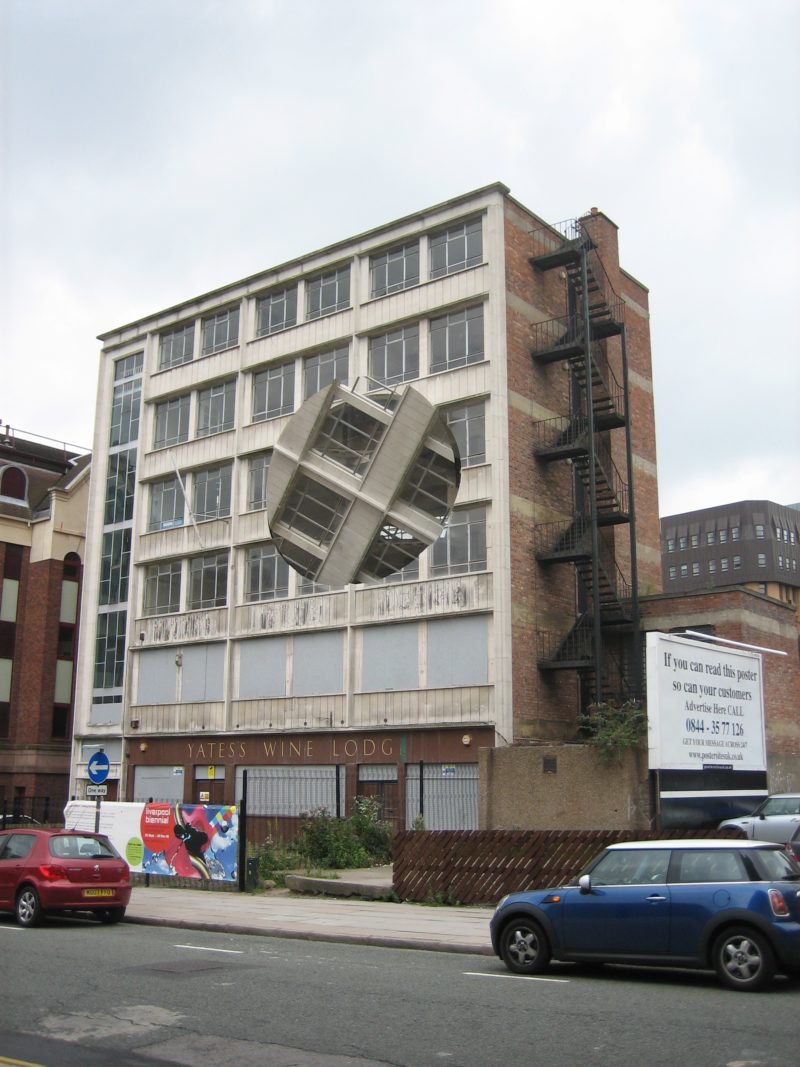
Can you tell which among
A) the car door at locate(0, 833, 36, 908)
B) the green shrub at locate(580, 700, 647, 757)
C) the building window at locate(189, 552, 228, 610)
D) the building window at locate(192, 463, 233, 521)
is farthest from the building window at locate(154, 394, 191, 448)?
the car door at locate(0, 833, 36, 908)

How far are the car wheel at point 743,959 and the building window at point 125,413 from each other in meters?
39.0

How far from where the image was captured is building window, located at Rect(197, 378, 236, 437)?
4262 centimetres

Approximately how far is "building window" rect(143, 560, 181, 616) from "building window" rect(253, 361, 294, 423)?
6.99 m

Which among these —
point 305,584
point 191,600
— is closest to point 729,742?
point 305,584

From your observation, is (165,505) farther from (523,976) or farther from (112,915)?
(523,976)

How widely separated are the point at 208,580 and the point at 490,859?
2545 cm

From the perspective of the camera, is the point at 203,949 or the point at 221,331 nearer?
the point at 203,949

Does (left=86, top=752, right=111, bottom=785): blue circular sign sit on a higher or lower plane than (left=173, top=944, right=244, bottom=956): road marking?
higher

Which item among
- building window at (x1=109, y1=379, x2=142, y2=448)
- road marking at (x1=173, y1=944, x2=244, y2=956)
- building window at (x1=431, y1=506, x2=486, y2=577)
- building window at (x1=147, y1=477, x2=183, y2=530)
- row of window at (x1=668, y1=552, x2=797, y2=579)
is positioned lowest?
road marking at (x1=173, y1=944, x2=244, y2=956)

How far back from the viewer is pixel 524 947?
11805mm

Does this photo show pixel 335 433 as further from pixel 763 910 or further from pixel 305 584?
pixel 763 910

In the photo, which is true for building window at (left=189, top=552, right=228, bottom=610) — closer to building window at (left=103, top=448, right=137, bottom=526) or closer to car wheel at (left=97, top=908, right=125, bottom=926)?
building window at (left=103, top=448, right=137, bottom=526)

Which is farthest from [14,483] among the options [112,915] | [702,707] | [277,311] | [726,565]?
[726,565]

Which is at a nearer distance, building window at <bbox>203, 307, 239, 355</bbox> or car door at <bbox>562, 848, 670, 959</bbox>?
car door at <bbox>562, 848, 670, 959</bbox>
